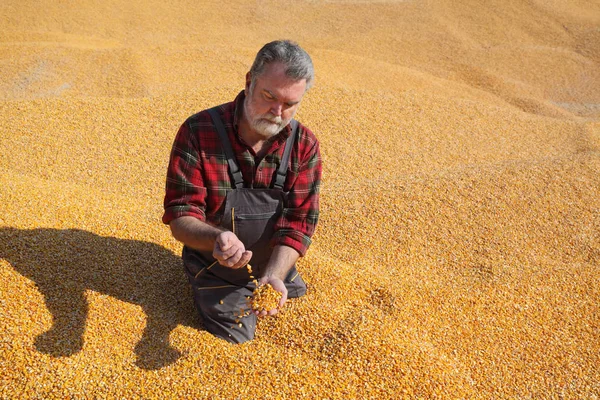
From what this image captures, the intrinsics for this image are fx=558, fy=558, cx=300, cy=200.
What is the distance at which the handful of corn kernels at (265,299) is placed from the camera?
2293mm

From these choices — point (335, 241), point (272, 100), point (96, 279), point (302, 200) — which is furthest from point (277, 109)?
point (335, 241)

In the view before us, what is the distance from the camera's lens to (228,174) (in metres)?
2.59

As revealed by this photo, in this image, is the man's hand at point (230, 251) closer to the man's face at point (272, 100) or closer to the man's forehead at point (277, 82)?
the man's face at point (272, 100)

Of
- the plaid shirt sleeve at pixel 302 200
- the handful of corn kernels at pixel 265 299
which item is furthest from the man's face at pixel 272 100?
the handful of corn kernels at pixel 265 299

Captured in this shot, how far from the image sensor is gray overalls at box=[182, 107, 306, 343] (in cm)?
258

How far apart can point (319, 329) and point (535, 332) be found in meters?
1.29

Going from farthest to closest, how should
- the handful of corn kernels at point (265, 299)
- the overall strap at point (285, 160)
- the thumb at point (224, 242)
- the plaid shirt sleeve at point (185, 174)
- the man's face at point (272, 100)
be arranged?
the overall strap at point (285, 160)
the plaid shirt sleeve at point (185, 174)
the man's face at point (272, 100)
the handful of corn kernels at point (265, 299)
the thumb at point (224, 242)

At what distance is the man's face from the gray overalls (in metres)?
0.16

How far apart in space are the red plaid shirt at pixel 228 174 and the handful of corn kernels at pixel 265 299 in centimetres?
35

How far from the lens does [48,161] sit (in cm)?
452

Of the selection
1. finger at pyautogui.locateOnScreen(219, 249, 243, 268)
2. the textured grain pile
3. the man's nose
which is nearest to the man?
the man's nose

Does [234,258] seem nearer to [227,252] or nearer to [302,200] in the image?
[227,252]

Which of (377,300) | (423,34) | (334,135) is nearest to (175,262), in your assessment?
(377,300)

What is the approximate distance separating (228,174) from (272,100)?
41 cm
